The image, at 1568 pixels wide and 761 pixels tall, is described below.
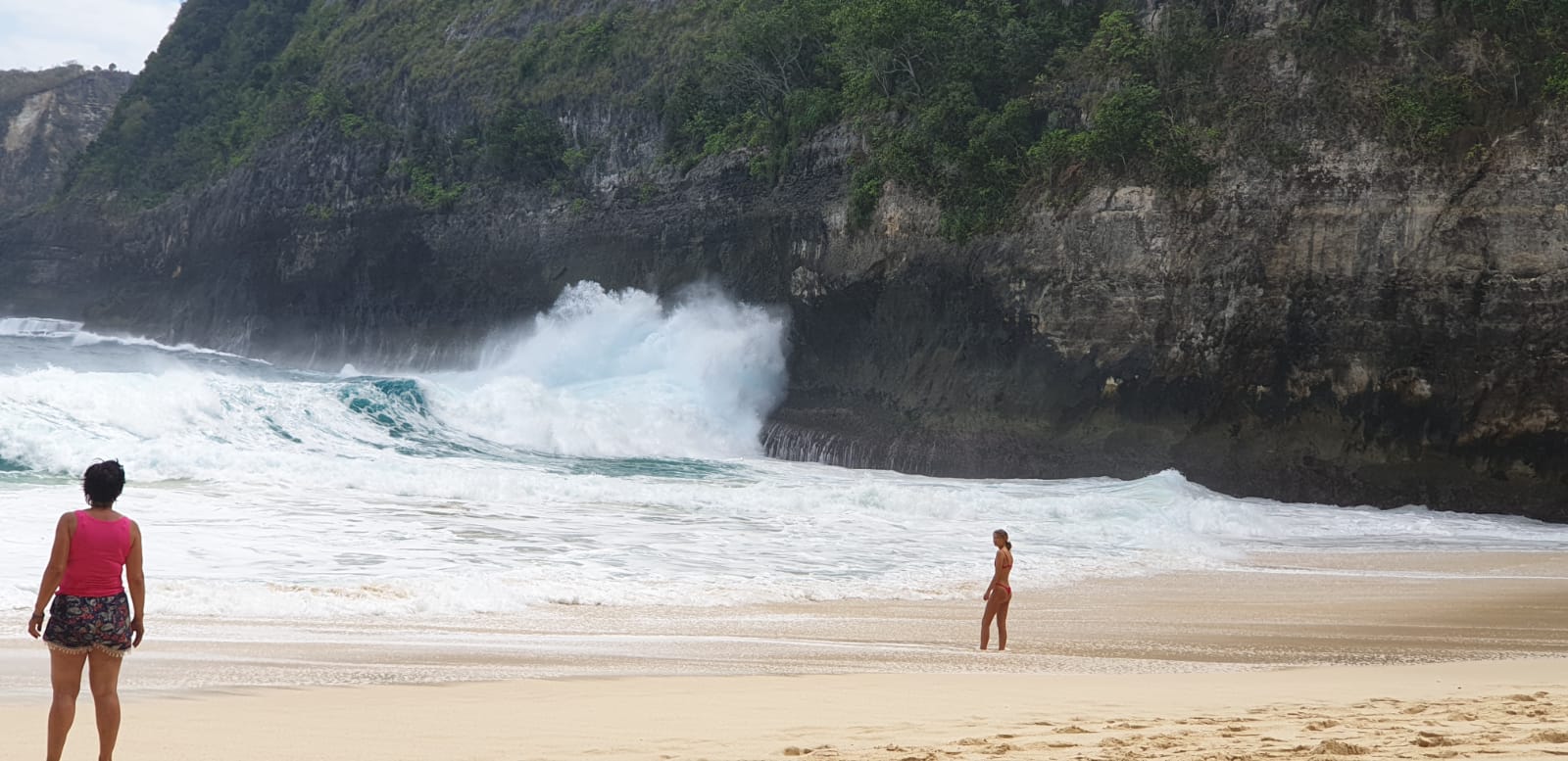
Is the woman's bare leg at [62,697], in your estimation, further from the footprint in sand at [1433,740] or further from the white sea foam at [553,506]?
the footprint in sand at [1433,740]

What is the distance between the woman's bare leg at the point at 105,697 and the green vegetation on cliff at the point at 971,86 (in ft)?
64.0

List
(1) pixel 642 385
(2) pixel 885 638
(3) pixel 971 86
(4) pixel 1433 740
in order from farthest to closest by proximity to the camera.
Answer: (1) pixel 642 385 → (3) pixel 971 86 → (2) pixel 885 638 → (4) pixel 1433 740

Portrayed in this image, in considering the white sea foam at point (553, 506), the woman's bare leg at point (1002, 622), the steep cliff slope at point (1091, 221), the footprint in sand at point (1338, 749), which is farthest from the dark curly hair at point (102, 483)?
the steep cliff slope at point (1091, 221)

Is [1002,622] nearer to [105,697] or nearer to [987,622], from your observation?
[987,622]

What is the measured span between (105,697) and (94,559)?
0.47m

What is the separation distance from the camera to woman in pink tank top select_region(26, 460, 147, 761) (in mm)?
4773

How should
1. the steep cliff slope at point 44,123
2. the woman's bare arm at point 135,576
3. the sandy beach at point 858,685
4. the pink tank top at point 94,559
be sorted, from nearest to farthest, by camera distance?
the pink tank top at point 94,559 < the woman's bare arm at point 135,576 < the sandy beach at point 858,685 < the steep cliff slope at point 44,123

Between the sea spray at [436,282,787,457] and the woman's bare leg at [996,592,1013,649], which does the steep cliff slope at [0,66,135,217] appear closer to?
the sea spray at [436,282,787,457]

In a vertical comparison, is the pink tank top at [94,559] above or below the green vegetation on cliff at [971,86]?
below

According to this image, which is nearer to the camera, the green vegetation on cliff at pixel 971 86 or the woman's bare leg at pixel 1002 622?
the woman's bare leg at pixel 1002 622

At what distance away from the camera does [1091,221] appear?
22609 mm

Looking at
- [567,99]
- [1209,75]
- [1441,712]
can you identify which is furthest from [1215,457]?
[567,99]

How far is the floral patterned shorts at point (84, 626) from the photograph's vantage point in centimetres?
479

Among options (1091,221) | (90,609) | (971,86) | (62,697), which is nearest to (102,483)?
(90,609)
